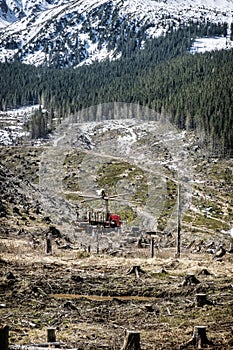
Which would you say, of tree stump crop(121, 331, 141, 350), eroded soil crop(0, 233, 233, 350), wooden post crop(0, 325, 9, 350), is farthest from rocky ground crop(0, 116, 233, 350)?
wooden post crop(0, 325, 9, 350)

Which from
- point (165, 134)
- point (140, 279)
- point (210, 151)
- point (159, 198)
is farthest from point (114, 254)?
point (165, 134)


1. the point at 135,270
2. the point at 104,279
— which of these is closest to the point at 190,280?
the point at 135,270

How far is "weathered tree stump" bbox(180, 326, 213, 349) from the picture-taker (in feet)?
65.7

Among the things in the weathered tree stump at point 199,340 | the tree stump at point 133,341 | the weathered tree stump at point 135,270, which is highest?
the tree stump at point 133,341

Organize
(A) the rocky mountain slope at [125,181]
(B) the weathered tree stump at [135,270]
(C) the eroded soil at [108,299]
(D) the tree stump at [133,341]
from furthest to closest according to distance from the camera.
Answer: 1. (A) the rocky mountain slope at [125,181]
2. (B) the weathered tree stump at [135,270]
3. (C) the eroded soil at [108,299]
4. (D) the tree stump at [133,341]

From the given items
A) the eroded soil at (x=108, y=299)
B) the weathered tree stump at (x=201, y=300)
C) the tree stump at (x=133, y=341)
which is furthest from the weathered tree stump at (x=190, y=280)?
the tree stump at (x=133, y=341)

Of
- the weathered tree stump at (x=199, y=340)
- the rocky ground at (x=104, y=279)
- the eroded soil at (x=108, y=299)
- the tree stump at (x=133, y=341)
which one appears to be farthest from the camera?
the rocky ground at (x=104, y=279)

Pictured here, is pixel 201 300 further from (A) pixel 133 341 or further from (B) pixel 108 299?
(A) pixel 133 341

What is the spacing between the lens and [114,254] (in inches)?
1870

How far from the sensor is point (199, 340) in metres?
20.1

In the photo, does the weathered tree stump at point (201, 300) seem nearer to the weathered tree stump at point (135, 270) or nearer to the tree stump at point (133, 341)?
the tree stump at point (133, 341)

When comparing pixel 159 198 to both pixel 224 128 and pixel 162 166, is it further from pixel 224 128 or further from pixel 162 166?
pixel 224 128

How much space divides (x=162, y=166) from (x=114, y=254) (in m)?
102

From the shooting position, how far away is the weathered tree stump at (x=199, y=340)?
788 inches
